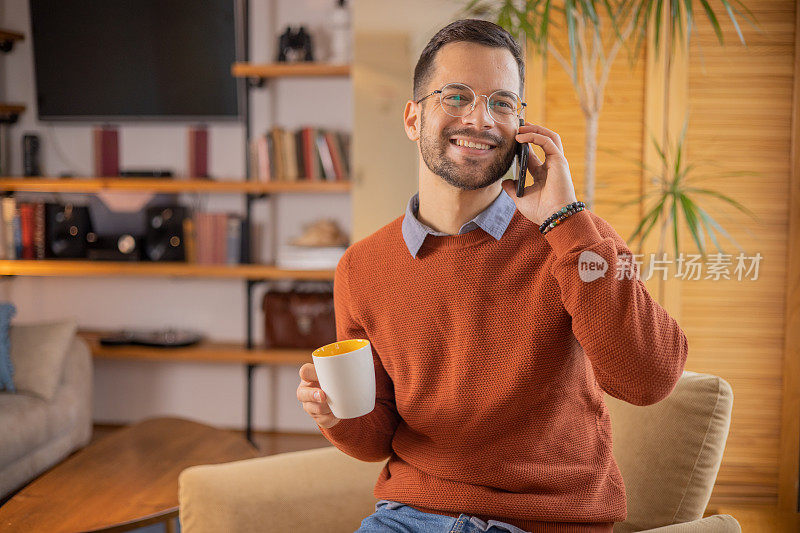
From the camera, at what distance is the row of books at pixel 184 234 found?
3.52 m

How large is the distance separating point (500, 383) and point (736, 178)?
198 centimetres

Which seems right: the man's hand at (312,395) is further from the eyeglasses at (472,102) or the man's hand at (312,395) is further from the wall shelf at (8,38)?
the wall shelf at (8,38)

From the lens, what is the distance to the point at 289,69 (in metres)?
3.34

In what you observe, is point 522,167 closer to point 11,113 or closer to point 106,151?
point 106,151

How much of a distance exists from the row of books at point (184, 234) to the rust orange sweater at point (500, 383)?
238cm

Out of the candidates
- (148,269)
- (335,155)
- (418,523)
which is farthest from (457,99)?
(148,269)

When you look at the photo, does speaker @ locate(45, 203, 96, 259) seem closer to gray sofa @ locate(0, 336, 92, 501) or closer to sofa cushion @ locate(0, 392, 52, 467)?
gray sofa @ locate(0, 336, 92, 501)

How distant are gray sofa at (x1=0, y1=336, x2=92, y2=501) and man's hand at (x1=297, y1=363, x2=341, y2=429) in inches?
76.2

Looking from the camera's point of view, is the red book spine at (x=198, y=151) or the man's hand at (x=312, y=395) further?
the red book spine at (x=198, y=151)

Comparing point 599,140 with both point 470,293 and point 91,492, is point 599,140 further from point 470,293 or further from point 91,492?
point 91,492

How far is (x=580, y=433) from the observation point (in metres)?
1.18

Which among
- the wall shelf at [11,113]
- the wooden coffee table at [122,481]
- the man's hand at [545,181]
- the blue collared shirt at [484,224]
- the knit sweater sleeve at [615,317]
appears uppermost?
the wall shelf at [11,113]

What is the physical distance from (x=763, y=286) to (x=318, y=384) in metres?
2.25


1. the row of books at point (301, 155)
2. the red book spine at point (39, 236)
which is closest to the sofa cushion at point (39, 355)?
the red book spine at point (39, 236)
